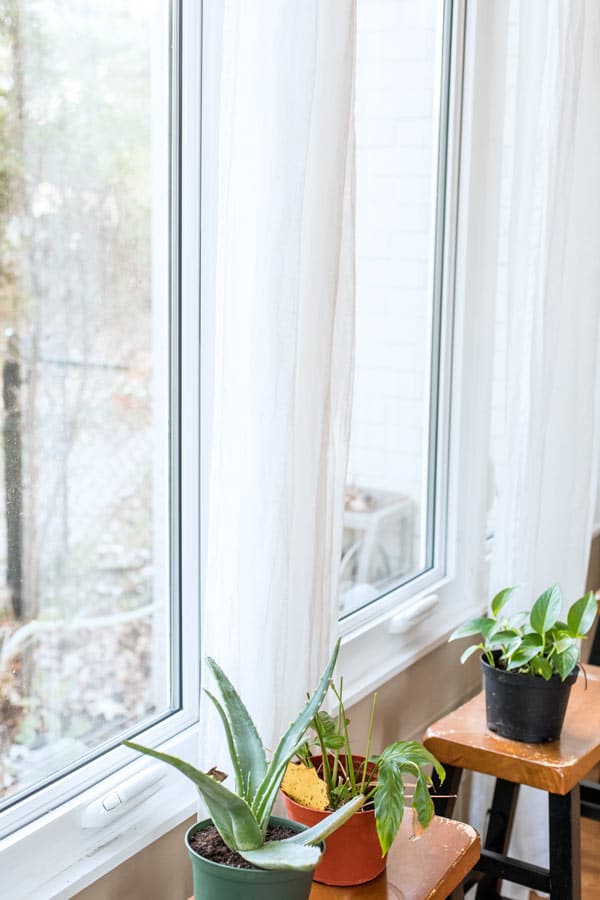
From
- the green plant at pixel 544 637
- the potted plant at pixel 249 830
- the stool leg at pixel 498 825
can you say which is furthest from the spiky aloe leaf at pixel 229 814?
the stool leg at pixel 498 825

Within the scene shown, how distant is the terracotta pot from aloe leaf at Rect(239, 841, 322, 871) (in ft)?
0.56

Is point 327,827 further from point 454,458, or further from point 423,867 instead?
point 454,458

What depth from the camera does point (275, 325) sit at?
1.16 metres

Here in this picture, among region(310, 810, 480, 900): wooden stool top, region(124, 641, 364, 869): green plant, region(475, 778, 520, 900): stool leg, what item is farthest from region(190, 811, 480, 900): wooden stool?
region(475, 778, 520, 900): stool leg

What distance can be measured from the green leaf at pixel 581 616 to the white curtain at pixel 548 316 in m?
0.32

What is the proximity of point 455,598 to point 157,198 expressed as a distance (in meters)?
1.13

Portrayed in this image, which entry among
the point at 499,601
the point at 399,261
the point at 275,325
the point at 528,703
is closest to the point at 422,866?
the point at 528,703

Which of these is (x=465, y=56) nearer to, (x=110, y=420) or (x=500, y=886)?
(x=110, y=420)

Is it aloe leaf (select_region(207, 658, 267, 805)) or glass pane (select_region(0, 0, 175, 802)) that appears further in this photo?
glass pane (select_region(0, 0, 175, 802))

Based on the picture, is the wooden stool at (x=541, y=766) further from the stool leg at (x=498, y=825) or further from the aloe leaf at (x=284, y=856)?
the aloe leaf at (x=284, y=856)

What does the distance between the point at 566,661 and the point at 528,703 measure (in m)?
0.09

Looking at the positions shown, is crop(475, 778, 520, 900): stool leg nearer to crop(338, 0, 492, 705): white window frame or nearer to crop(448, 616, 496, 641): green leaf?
crop(338, 0, 492, 705): white window frame

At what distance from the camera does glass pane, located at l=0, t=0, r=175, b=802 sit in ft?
4.89

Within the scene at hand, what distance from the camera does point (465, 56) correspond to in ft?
6.48
